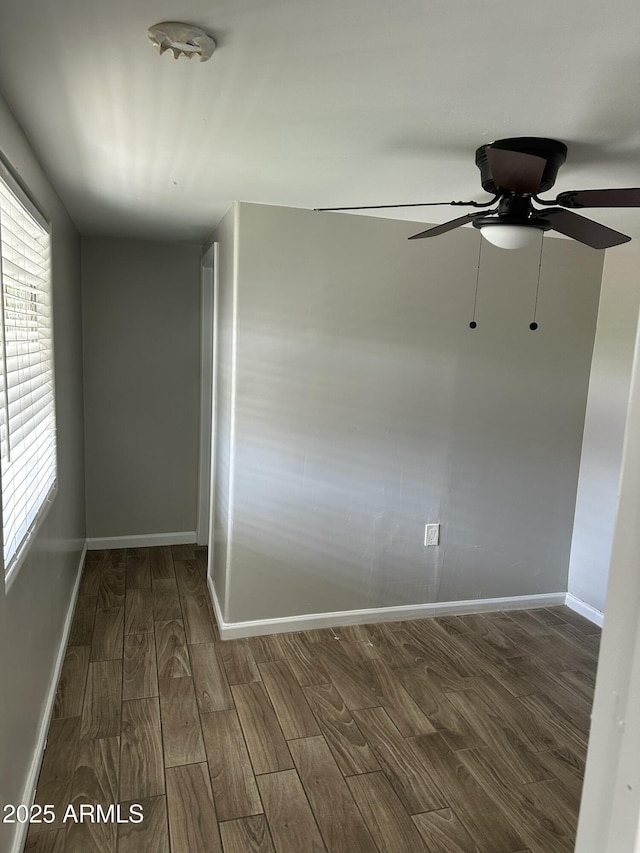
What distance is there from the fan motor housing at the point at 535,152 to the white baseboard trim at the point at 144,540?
11.2 feet

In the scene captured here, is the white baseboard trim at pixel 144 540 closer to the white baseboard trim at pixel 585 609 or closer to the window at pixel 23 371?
A: the window at pixel 23 371

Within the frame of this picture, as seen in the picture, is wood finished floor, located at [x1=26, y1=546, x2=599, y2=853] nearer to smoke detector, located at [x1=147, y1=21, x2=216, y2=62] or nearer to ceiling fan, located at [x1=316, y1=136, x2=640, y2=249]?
ceiling fan, located at [x1=316, y1=136, x2=640, y2=249]

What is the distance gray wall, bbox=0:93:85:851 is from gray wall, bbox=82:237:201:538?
0.73 feet

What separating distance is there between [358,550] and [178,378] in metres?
1.97

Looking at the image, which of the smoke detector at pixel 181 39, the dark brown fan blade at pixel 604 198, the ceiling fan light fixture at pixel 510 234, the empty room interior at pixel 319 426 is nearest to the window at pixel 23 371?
the empty room interior at pixel 319 426

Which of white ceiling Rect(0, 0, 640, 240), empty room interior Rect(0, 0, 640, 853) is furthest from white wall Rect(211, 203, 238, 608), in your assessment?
white ceiling Rect(0, 0, 640, 240)

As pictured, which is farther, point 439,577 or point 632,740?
point 439,577

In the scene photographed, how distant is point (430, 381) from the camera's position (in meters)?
3.26

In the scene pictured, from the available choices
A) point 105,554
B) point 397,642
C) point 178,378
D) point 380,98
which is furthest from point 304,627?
point 380,98

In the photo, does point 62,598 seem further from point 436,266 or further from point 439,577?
point 436,266

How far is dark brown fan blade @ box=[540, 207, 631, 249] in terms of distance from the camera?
6.13 feet

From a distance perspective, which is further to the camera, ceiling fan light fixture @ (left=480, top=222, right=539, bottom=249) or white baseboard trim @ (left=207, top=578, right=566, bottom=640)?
white baseboard trim @ (left=207, top=578, right=566, bottom=640)

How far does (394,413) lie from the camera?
127 inches

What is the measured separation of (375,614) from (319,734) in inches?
40.0
